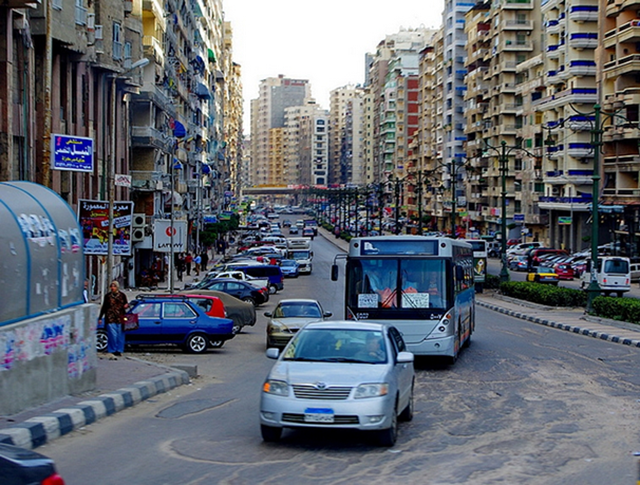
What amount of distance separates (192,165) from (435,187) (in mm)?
52499

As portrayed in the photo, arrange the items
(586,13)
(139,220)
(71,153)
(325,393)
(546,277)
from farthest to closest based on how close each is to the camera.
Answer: (586,13) < (546,277) < (139,220) < (71,153) < (325,393)

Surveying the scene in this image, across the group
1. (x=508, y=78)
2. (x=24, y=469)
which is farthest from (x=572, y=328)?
(x=508, y=78)

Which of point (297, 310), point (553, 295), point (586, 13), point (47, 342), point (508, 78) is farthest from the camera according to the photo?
point (508, 78)

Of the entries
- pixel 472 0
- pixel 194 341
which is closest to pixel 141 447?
pixel 194 341

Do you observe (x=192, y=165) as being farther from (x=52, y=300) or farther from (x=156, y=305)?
(x=52, y=300)

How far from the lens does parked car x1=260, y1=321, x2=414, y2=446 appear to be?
421 inches

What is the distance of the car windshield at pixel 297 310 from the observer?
80.8ft

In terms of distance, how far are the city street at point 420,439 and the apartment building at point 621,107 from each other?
5056 cm

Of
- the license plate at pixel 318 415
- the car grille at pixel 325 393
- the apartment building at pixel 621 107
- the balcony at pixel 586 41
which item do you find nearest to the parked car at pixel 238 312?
the car grille at pixel 325 393

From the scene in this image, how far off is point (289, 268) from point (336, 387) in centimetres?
5325

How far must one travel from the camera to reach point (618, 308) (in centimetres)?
3145

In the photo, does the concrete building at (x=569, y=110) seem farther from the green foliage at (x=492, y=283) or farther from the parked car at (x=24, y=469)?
the parked car at (x=24, y=469)

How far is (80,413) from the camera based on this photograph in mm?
12359

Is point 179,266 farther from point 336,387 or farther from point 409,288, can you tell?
point 336,387
